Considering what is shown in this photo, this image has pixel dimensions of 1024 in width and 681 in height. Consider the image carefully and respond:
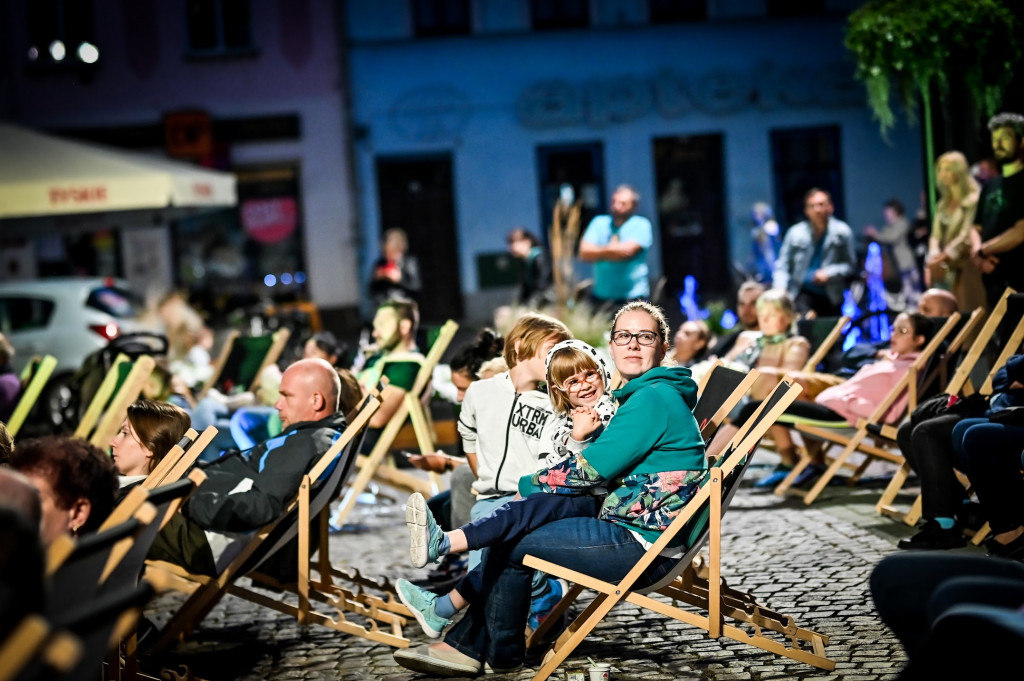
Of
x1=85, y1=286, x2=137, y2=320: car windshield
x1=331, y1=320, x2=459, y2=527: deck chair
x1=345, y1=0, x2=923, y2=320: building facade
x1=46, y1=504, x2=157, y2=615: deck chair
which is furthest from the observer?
x1=345, y1=0, x2=923, y2=320: building facade

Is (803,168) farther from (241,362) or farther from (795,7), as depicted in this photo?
(241,362)

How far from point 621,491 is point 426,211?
21242mm

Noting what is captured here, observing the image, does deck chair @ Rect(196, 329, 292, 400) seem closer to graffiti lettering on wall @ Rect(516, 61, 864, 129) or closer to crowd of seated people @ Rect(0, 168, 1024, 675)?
crowd of seated people @ Rect(0, 168, 1024, 675)

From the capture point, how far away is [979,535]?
6098 millimetres

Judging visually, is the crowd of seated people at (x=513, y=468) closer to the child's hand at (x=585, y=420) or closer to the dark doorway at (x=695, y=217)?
the child's hand at (x=585, y=420)

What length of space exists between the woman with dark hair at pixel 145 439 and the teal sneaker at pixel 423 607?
3.42 ft

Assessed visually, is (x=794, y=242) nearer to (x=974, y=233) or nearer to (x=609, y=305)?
(x=609, y=305)

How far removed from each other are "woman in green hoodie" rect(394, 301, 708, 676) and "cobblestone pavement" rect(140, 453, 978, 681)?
24 centimetres

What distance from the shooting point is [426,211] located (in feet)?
84.1

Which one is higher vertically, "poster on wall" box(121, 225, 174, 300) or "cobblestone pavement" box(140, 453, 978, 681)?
"poster on wall" box(121, 225, 174, 300)

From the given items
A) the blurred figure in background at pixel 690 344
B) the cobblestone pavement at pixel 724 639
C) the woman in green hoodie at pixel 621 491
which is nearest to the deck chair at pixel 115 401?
the cobblestone pavement at pixel 724 639

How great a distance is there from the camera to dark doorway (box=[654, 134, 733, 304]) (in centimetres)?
2581

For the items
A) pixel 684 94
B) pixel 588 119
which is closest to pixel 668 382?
pixel 588 119

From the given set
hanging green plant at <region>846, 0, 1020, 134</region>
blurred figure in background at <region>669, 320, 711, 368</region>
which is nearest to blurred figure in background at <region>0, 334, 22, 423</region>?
blurred figure in background at <region>669, 320, 711, 368</region>
